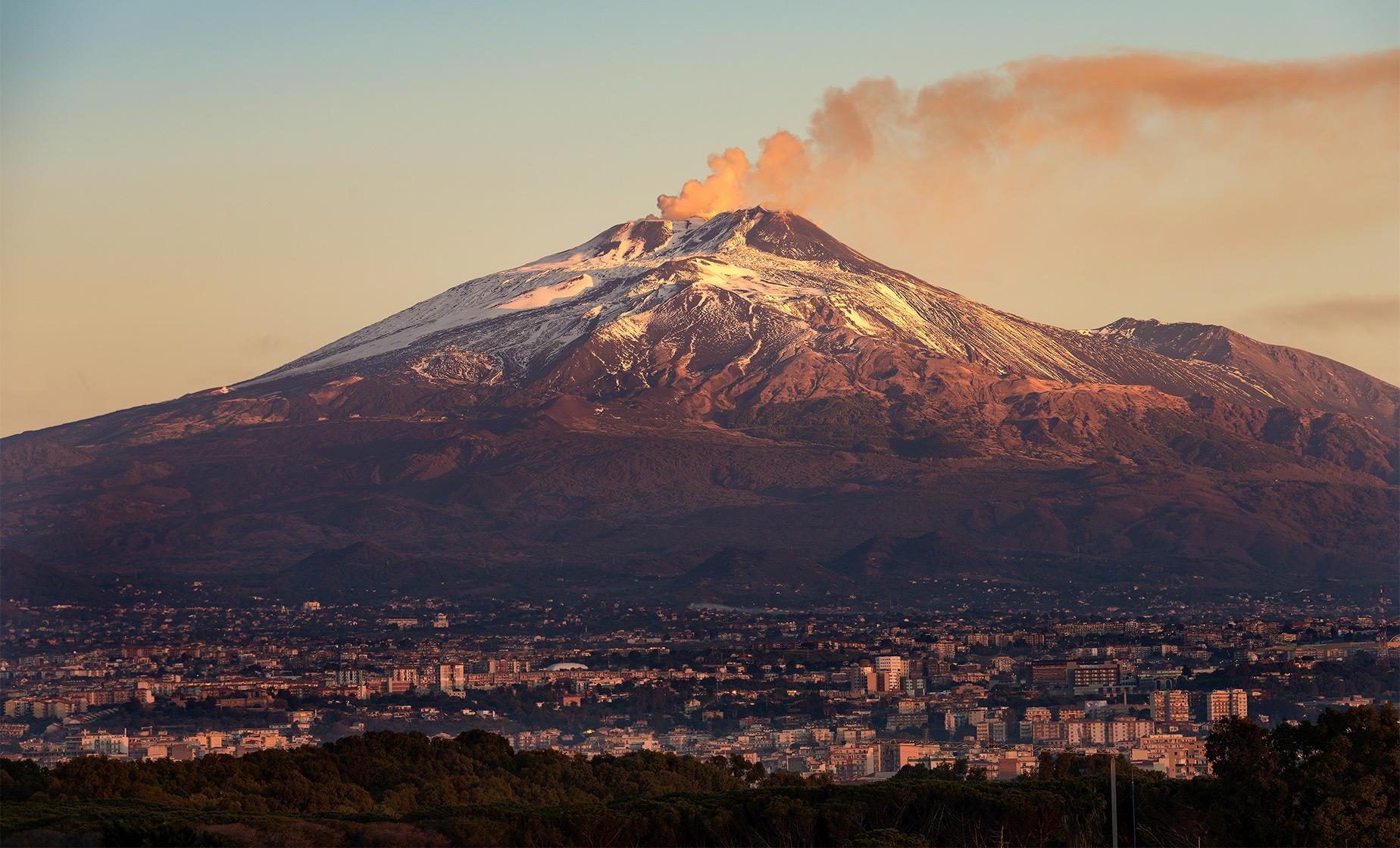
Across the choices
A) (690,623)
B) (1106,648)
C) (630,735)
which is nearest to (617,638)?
(690,623)

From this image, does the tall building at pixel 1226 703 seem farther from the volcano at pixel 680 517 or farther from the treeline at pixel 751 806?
the volcano at pixel 680 517

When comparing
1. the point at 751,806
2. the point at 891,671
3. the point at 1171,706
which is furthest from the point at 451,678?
the point at 751,806

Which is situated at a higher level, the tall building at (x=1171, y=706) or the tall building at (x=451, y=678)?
the tall building at (x=451, y=678)

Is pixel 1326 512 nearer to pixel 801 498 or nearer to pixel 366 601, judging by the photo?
pixel 801 498

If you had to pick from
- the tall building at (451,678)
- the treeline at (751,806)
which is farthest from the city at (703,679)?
the treeline at (751,806)

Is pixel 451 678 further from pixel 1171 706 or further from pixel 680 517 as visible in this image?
pixel 680 517

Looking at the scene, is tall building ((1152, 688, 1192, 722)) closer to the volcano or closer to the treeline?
the treeline
